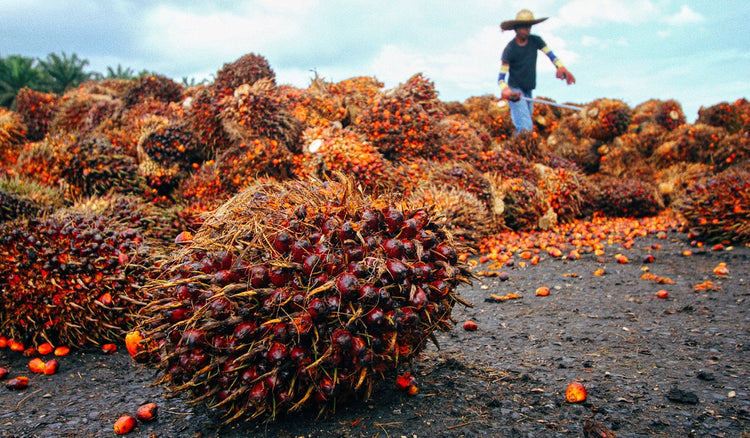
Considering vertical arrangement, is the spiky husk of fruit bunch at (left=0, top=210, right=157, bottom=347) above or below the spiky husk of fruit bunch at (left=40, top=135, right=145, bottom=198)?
below

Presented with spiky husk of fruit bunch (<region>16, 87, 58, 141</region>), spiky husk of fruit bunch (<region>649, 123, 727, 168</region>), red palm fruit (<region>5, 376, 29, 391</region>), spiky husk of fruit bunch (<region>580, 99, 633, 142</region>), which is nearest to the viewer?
red palm fruit (<region>5, 376, 29, 391</region>)

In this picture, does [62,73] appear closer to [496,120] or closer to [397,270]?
[496,120]

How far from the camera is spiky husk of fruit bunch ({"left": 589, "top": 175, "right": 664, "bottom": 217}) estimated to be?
27.7 ft

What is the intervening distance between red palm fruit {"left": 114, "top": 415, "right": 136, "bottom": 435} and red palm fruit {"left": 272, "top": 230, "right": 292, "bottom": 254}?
114 centimetres

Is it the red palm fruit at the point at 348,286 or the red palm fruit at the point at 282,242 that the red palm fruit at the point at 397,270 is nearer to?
the red palm fruit at the point at 348,286

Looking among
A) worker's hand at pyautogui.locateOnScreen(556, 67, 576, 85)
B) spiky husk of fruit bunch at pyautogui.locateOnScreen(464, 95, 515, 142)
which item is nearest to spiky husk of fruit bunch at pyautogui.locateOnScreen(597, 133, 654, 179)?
worker's hand at pyautogui.locateOnScreen(556, 67, 576, 85)

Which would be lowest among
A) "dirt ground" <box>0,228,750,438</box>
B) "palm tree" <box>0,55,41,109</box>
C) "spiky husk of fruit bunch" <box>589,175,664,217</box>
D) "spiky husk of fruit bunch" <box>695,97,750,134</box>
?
"dirt ground" <box>0,228,750,438</box>

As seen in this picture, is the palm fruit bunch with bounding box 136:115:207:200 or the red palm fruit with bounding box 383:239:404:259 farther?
the palm fruit bunch with bounding box 136:115:207:200

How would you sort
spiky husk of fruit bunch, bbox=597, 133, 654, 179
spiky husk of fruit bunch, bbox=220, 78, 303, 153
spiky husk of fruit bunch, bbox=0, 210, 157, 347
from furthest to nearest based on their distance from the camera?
1. spiky husk of fruit bunch, bbox=597, 133, 654, 179
2. spiky husk of fruit bunch, bbox=220, 78, 303, 153
3. spiky husk of fruit bunch, bbox=0, 210, 157, 347

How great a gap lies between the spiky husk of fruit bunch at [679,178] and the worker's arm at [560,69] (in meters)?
3.04

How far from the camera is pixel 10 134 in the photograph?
26.8ft

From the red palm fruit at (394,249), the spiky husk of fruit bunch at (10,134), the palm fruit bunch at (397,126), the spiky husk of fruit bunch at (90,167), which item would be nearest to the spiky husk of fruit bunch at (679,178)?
the palm fruit bunch at (397,126)

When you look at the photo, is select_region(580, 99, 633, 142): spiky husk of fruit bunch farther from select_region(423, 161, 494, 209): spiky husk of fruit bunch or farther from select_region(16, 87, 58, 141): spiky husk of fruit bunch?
select_region(16, 87, 58, 141): spiky husk of fruit bunch

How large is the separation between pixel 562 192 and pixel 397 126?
3.01m
